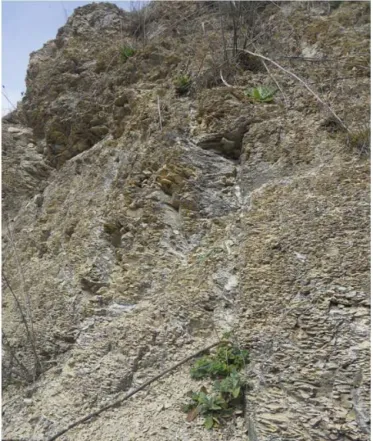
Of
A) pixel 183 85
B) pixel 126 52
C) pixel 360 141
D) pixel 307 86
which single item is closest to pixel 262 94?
pixel 307 86

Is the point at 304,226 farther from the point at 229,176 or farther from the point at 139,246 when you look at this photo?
the point at 139,246

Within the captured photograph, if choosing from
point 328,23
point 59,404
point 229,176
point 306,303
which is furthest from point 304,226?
point 328,23

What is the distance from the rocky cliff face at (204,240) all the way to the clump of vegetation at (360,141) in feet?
0.04

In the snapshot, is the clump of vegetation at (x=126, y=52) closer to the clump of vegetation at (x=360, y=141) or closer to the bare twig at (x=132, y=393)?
the clump of vegetation at (x=360, y=141)

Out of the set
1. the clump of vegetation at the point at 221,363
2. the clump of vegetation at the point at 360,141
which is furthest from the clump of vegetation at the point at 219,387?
the clump of vegetation at the point at 360,141

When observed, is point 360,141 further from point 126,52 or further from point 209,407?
point 126,52

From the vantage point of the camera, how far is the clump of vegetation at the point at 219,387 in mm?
2014

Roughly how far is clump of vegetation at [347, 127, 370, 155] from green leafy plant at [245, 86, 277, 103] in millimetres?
948

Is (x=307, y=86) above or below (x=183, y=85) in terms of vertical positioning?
Result: below

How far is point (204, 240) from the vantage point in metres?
2.97

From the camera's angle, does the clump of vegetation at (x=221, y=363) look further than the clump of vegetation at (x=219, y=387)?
Yes

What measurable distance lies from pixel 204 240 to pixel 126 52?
3.20 metres

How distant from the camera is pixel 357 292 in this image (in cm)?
205

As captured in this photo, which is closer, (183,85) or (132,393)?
(132,393)
